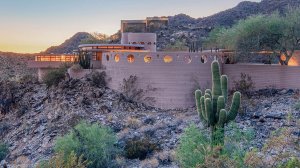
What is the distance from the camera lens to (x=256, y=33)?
24.0 meters

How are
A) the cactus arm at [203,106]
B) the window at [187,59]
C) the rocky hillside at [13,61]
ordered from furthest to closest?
the rocky hillside at [13,61] → the window at [187,59] → the cactus arm at [203,106]

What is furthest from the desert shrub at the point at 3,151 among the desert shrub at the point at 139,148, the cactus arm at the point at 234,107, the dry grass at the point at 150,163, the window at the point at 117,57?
the cactus arm at the point at 234,107

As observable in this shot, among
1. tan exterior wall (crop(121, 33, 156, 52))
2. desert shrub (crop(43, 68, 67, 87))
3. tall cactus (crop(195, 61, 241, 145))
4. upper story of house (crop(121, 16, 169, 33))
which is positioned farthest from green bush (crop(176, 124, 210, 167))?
upper story of house (crop(121, 16, 169, 33))

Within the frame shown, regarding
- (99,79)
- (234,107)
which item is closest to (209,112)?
(234,107)

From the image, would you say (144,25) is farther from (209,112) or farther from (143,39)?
(209,112)

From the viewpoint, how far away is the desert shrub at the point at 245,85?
2305cm

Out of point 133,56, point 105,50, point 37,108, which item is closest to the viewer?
point 133,56

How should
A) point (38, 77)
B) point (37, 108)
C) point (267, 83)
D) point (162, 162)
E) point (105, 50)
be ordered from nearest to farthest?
1. point (162, 162)
2. point (267, 83)
3. point (37, 108)
4. point (105, 50)
5. point (38, 77)

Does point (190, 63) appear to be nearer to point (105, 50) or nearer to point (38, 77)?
point (105, 50)

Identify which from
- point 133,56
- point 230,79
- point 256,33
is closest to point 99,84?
point 133,56

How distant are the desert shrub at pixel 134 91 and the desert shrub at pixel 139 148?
16.5 feet

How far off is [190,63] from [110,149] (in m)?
7.87

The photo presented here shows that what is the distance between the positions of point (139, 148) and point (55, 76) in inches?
458

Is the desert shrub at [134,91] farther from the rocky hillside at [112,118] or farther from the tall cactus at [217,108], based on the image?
the tall cactus at [217,108]
